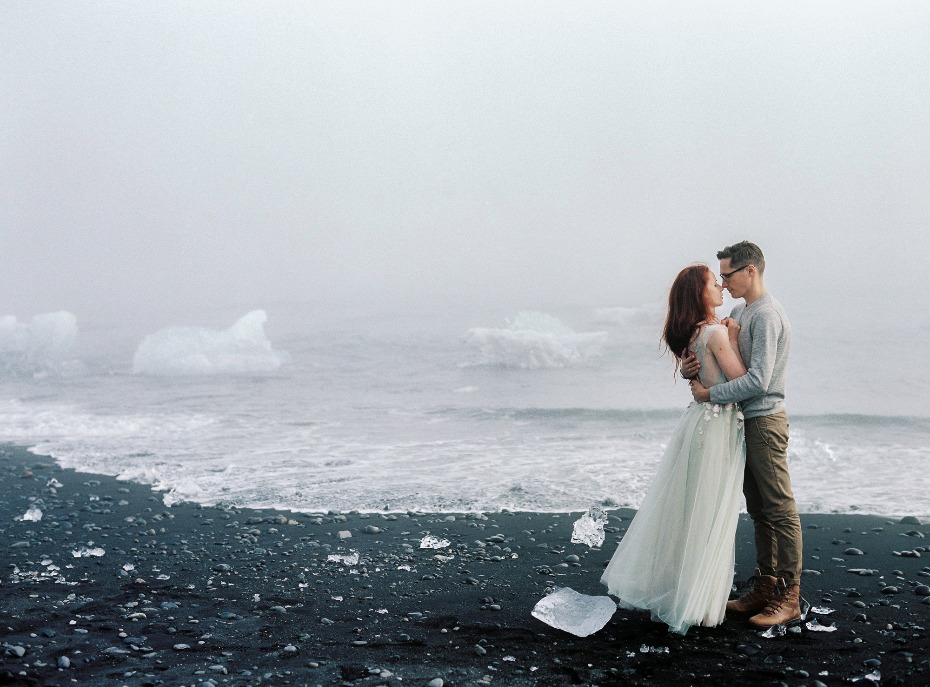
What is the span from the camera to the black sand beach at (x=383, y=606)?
2934 millimetres

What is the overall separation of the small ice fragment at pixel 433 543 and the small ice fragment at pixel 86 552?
188 centimetres

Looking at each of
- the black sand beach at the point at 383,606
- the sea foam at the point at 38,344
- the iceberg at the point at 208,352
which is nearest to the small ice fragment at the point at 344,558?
the black sand beach at the point at 383,606

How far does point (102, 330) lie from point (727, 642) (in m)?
19.7

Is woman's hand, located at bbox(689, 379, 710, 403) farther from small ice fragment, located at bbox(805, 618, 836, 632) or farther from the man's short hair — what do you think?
small ice fragment, located at bbox(805, 618, 836, 632)

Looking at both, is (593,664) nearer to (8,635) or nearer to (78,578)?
(8,635)

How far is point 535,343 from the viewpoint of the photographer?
1728 centimetres

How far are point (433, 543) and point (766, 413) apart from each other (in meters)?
2.22

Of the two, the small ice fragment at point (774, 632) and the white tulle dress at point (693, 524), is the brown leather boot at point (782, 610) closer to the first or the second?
the small ice fragment at point (774, 632)

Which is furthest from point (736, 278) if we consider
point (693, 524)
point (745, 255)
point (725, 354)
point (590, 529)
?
point (590, 529)

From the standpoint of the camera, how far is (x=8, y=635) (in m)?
3.25

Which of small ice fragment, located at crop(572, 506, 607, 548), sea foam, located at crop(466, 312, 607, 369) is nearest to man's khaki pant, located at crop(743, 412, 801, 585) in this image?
small ice fragment, located at crop(572, 506, 607, 548)

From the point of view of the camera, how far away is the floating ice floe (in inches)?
208

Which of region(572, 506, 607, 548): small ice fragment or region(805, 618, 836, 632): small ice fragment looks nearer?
region(805, 618, 836, 632): small ice fragment

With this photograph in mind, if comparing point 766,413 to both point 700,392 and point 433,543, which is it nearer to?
point 700,392
